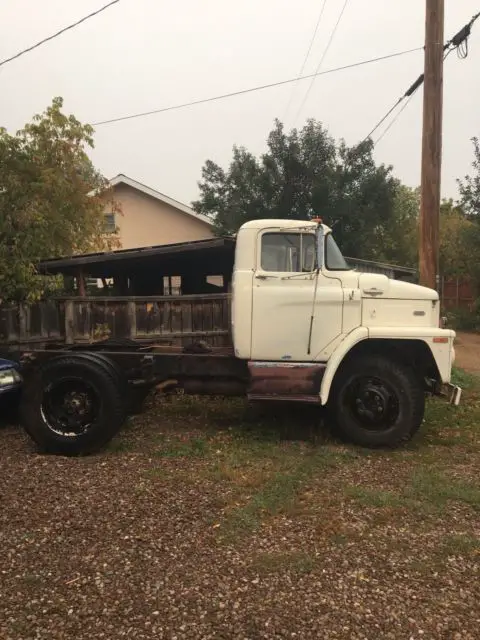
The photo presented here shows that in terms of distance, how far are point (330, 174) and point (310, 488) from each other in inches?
606

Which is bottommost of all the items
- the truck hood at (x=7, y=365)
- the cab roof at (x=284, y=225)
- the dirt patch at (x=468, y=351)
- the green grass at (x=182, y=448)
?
the green grass at (x=182, y=448)

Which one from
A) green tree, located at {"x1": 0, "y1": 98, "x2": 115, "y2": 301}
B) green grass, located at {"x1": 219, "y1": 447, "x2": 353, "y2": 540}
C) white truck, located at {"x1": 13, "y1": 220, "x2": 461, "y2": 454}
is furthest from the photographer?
green tree, located at {"x1": 0, "y1": 98, "x2": 115, "y2": 301}

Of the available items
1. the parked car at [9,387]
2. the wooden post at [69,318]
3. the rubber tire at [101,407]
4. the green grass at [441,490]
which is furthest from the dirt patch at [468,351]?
the parked car at [9,387]

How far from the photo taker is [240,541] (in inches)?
138

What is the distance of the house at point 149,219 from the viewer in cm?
2041

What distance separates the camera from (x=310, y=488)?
439 cm

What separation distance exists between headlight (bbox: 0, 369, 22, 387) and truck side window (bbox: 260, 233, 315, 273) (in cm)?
320

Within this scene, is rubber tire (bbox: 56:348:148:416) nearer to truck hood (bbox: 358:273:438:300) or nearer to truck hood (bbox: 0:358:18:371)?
truck hood (bbox: 0:358:18:371)

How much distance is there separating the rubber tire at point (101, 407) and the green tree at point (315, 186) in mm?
13769

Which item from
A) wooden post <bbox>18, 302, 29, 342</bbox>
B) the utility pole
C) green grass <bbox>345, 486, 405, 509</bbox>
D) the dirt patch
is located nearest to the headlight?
wooden post <bbox>18, 302, 29, 342</bbox>

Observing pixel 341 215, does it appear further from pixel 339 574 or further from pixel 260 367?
pixel 339 574

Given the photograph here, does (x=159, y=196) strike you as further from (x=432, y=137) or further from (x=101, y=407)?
(x=101, y=407)

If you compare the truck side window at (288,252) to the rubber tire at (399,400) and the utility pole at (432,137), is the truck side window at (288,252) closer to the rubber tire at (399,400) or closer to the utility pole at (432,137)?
the rubber tire at (399,400)

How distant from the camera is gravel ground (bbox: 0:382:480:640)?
270 centimetres
